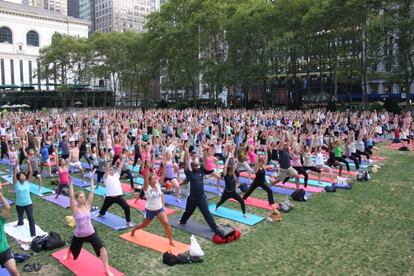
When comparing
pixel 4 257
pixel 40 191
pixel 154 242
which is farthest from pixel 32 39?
pixel 4 257

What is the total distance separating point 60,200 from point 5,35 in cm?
9787

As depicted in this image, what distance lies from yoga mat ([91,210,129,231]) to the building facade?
86.0 metres

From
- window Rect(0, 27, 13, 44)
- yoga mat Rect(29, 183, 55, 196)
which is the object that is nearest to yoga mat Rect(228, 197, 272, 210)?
yoga mat Rect(29, 183, 55, 196)

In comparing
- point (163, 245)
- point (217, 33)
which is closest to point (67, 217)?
point (163, 245)

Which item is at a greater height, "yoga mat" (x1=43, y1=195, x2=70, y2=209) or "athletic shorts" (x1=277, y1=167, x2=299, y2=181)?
"athletic shorts" (x1=277, y1=167, x2=299, y2=181)

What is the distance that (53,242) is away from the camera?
26.5 ft

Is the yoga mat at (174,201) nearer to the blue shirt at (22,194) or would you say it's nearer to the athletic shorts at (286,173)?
the athletic shorts at (286,173)

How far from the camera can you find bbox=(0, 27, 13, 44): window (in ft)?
311

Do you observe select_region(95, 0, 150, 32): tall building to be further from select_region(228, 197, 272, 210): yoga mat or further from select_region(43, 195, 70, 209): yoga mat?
select_region(228, 197, 272, 210): yoga mat

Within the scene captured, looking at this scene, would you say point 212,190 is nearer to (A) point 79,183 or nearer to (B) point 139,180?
(B) point 139,180

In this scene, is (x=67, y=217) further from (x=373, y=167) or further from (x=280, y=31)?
(x=280, y=31)

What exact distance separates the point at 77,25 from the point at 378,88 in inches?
3181

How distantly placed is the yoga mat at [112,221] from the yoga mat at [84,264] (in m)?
1.50

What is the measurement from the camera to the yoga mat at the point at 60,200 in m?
11.2
